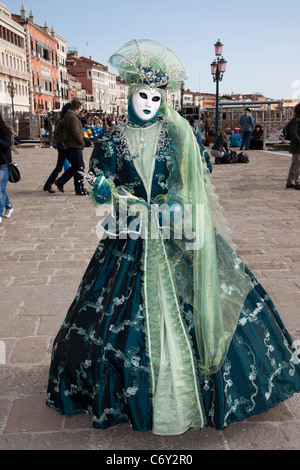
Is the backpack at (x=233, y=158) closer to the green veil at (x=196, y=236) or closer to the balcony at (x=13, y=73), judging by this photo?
the green veil at (x=196, y=236)

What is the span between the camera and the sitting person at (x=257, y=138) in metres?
19.5

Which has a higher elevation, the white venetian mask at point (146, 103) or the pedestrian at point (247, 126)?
the white venetian mask at point (146, 103)

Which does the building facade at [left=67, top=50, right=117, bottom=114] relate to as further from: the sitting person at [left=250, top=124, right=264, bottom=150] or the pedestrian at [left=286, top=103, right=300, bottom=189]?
the pedestrian at [left=286, top=103, right=300, bottom=189]

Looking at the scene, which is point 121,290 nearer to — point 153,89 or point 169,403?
point 169,403

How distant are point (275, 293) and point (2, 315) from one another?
216 cm

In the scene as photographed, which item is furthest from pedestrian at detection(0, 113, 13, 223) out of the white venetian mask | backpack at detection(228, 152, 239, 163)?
backpack at detection(228, 152, 239, 163)

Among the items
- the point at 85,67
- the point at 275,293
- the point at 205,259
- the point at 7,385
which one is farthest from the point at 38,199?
the point at 85,67

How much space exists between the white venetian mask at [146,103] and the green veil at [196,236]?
42 millimetres

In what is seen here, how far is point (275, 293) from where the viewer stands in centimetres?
413

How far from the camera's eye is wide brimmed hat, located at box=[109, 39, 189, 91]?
8.04 ft

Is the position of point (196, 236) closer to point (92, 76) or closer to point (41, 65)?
point (41, 65)

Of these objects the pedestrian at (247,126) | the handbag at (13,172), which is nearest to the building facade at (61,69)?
the pedestrian at (247,126)

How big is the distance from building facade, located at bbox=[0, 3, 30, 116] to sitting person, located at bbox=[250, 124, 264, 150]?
27.2 metres

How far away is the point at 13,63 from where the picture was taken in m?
48.7
